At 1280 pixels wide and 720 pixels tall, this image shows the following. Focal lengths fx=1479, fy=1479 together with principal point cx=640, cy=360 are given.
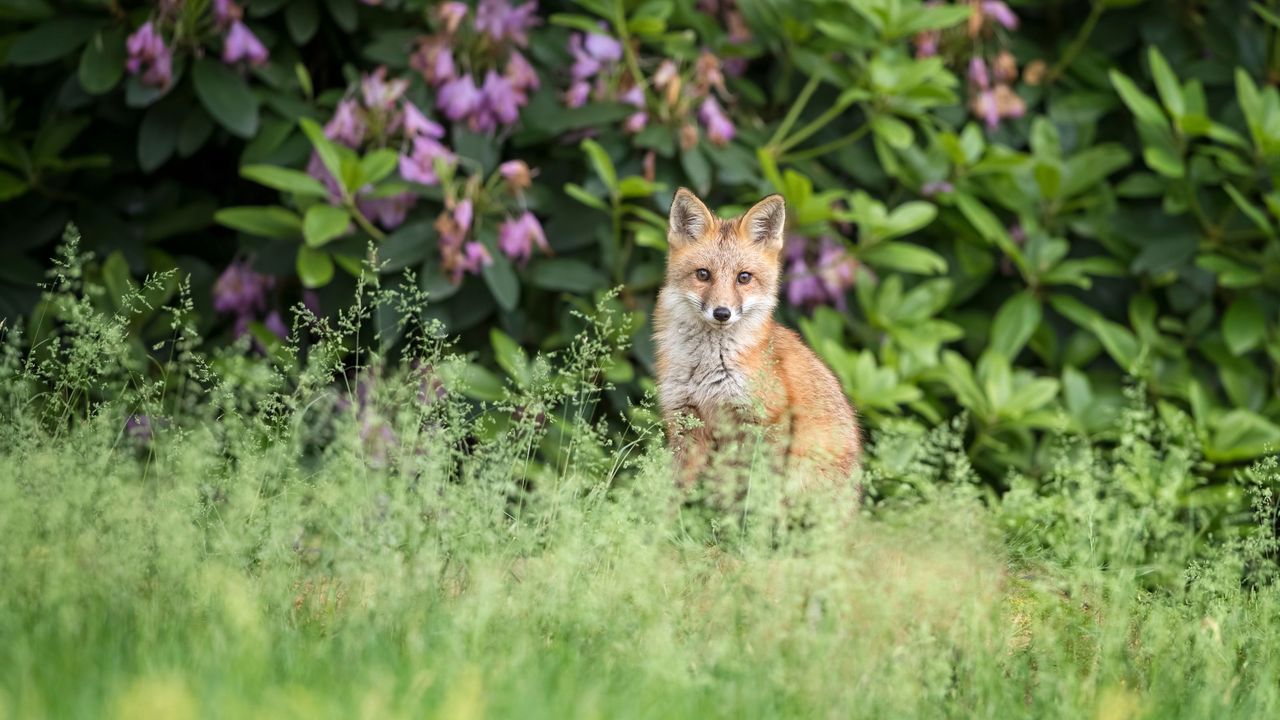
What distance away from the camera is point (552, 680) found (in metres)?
3.29

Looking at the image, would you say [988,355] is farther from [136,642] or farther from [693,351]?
[136,642]

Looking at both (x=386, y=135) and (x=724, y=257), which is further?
(x=386, y=135)

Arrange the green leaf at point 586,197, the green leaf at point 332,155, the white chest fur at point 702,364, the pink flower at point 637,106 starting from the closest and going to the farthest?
the white chest fur at point 702,364
the green leaf at point 332,155
the green leaf at point 586,197
the pink flower at point 637,106

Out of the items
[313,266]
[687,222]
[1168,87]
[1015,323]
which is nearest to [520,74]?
[313,266]

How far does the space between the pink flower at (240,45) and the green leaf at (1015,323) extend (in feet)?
11.2

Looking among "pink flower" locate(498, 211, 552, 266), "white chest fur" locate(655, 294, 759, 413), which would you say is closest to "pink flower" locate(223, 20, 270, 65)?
"pink flower" locate(498, 211, 552, 266)

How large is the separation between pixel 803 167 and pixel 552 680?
3930mm

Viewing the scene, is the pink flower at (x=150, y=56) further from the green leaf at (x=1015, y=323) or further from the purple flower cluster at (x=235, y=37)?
the green leaf at (x=1015, y=323)

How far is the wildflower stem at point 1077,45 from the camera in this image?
7.12m

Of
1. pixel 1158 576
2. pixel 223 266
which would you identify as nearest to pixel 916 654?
pixel 1158 576

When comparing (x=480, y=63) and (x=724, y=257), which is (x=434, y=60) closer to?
(x=480, y=63)

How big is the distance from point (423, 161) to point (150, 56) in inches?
46.1

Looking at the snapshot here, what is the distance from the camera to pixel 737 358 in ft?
16.6

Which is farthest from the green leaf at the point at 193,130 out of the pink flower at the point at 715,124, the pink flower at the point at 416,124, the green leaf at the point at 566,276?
the pink flower at the point at 715,124
